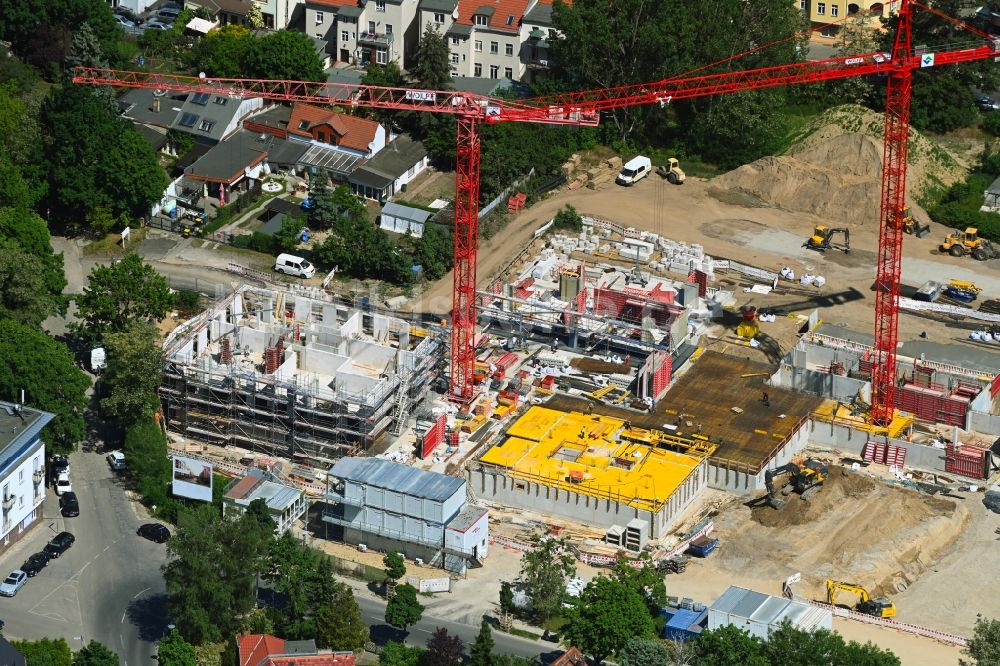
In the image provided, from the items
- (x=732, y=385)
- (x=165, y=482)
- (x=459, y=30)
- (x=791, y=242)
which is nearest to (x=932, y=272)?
(x=791, y=242)

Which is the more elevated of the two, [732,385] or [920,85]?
[920,85]

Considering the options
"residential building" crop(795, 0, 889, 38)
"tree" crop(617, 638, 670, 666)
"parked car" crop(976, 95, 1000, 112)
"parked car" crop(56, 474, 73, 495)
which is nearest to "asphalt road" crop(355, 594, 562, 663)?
"tree" crop(617, 638, 670, 666)

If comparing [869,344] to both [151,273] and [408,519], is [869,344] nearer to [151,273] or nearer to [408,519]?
[408,519]

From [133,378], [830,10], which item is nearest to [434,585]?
[133,378]

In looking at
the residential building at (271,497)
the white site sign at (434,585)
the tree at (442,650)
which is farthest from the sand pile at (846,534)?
the residential building at (271,497)

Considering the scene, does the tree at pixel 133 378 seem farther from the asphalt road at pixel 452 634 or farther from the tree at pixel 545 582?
the tree at pixel 545 582

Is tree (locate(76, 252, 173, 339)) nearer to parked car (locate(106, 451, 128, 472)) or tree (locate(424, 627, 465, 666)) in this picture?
parked car (locate(106, 451, 128, 472))

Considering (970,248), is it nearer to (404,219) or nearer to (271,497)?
(404,219)
